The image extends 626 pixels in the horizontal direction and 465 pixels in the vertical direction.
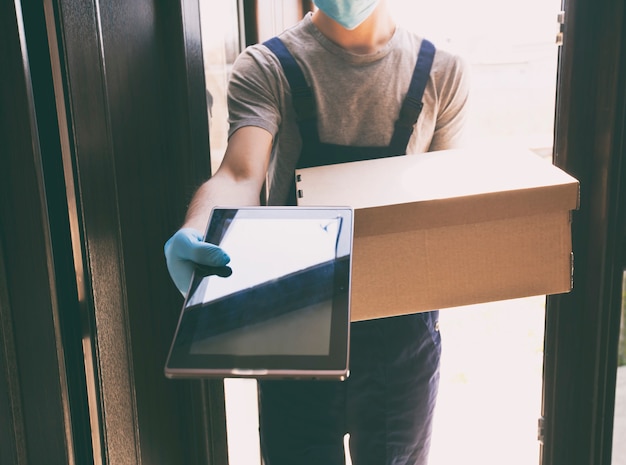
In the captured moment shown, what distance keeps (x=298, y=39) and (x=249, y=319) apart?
73 cm

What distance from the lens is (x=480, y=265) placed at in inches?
37.7

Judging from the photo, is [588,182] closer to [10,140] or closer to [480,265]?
[480,265]

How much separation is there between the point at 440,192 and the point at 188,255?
1.29ft

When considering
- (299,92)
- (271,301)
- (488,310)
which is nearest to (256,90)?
(299,92)

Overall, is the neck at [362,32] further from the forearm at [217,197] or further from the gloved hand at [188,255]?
the gloved hand at [188,255]

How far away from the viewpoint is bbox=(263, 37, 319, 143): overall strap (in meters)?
1.17

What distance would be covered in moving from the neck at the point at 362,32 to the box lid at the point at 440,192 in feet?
1.05

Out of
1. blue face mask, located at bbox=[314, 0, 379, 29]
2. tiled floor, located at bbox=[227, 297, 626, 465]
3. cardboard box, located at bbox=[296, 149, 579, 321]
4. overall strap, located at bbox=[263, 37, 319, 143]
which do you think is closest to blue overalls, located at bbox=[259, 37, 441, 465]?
overall strap, located at bbox=[263, 37, 319, 143]

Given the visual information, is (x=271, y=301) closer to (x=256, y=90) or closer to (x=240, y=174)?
(x=240, y=174)

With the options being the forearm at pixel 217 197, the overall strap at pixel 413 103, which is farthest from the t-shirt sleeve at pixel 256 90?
the overall strap at pixel 413 103

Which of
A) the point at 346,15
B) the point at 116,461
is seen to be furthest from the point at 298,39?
the point at 116,461

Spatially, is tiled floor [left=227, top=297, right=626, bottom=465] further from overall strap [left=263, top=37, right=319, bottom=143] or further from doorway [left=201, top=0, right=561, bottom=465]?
overall strap [left=263, top=37, right=319, bottom=143]

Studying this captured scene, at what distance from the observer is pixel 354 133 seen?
1.22 m

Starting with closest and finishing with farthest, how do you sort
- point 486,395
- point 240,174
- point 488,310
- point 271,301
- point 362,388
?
point 271,301 → point 240,174 → point 362,388 → point 486,395 → point 488,310
